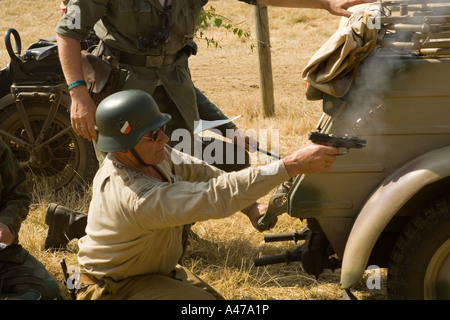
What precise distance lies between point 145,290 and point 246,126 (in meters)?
4.95

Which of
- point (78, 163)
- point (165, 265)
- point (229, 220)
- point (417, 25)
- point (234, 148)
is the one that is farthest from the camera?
point (78, 163)

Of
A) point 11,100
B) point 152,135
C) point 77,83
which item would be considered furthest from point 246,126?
point 152,135

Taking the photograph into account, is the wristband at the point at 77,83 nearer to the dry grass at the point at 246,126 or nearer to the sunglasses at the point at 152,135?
the sunglasses at the point at 152,135

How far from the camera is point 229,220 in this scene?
19.6 ft

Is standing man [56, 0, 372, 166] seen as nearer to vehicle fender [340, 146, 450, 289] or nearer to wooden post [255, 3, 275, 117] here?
vehicle fender [340, 146, 450, 289]

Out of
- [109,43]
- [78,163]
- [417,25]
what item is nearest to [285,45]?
[78,163]

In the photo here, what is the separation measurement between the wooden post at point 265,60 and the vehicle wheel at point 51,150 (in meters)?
2.99

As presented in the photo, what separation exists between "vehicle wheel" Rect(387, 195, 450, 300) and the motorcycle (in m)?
3.52

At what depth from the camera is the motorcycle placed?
6449 millimetres

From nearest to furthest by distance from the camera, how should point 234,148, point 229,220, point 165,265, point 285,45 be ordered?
1. point 165,265
2. point 234,148
3. point 229,220
4. point 285,45

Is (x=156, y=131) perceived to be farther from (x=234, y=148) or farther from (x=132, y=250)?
(x=234, y=148)

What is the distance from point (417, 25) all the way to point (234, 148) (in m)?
2.07

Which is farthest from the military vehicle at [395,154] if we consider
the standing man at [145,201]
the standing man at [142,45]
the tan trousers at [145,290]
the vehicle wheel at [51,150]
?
the vehicle wheel at [51,150]

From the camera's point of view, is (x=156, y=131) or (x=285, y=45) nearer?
(x=156, y=131)
